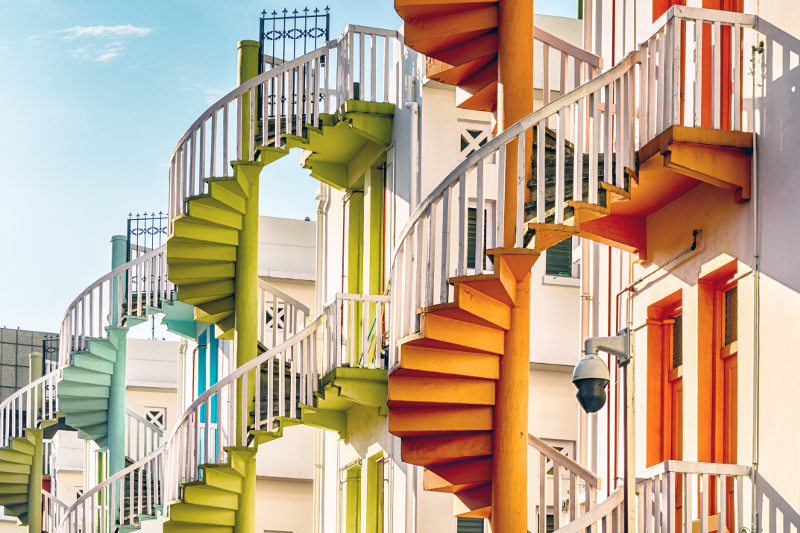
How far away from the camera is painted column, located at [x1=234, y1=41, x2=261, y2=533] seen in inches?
696

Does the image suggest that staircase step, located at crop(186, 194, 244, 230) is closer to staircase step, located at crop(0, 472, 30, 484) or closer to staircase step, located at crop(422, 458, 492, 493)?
staircase step, located at crop(422, 458, 492, 493)

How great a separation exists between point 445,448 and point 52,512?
53.5ft

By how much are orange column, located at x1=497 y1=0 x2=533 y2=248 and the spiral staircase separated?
18 cm

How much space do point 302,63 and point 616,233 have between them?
6.37 m

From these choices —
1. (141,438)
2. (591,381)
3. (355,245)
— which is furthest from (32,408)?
(591,381)

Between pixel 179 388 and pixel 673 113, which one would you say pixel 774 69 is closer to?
pixel 673 113

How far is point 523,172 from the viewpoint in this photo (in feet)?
37.5

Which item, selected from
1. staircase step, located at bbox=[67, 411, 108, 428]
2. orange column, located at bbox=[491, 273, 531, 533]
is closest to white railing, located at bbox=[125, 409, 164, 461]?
staircase step, located at bbox=[67, 411, 108, 428]

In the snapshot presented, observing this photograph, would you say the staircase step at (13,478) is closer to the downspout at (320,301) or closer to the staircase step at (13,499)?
the staircase step at (13,499)

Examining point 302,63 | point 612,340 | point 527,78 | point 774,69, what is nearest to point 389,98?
point 302,63

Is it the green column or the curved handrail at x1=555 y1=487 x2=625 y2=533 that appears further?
the green column

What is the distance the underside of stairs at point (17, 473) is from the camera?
85.3 feet

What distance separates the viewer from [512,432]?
40.0ft

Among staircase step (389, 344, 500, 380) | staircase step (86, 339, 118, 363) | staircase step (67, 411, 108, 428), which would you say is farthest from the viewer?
staircase step (67, 411, 108, 428)
